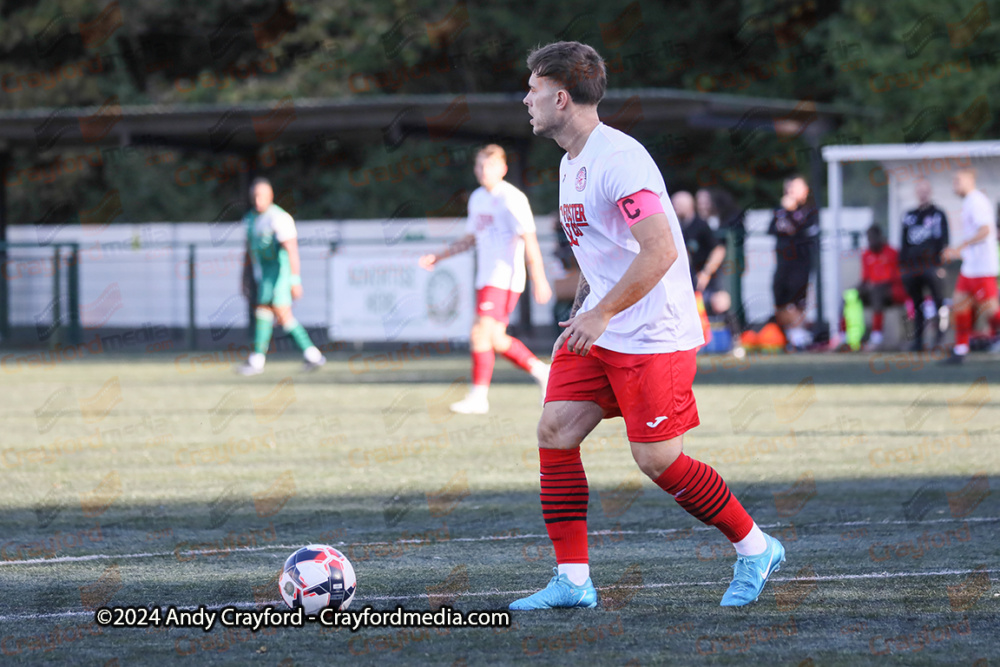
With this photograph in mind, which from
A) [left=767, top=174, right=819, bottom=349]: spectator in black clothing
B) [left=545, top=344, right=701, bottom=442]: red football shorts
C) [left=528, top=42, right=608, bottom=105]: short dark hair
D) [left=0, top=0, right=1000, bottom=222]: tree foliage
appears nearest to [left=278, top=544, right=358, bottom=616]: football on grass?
[left=545, top=344, right=701, bottom=442]: red football shorts

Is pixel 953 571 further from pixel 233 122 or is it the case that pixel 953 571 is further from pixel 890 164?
pixel 233 122

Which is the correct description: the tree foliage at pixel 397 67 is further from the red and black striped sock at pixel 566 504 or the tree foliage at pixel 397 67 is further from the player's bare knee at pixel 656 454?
the player's bare knee at pixel 656 454

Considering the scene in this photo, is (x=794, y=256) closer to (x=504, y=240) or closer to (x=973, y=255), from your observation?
(x=973, y=255)

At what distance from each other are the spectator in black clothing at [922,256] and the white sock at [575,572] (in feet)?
45.1

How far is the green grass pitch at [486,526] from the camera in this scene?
4453 mm

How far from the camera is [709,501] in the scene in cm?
490

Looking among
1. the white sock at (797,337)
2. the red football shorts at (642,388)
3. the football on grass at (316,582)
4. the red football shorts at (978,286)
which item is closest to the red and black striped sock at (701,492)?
the red football shorts at (642,388)

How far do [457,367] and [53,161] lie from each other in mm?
23355

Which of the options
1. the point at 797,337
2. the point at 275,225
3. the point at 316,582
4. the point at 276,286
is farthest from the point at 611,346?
the point at 797,337

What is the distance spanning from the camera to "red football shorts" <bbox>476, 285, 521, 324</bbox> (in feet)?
38.7

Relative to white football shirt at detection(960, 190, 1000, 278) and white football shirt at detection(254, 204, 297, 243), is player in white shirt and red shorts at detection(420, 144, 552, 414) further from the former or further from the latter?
white football shirt at detection(960, 190, 1000, 278)

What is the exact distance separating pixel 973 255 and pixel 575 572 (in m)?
11.8

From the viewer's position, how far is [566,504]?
4.98 m

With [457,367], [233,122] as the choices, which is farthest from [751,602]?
[233,122]
